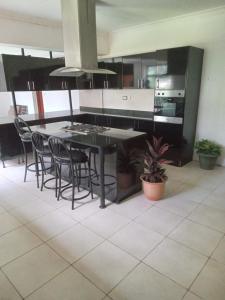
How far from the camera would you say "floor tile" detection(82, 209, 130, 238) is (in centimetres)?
223

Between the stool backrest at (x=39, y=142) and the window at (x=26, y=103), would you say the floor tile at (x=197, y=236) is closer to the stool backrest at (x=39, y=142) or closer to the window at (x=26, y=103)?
the stool backrest at (x=39, y=142)

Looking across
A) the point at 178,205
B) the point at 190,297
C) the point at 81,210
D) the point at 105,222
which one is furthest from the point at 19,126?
the point at 190,297

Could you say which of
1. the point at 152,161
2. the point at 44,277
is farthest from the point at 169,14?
the point at 44,277

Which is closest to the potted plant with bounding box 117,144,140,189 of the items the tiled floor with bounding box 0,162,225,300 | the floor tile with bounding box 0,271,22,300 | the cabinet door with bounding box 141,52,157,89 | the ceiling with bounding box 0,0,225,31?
the tiled floor with bounding box 0,162,225,300

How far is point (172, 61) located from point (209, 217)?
8.49 ft

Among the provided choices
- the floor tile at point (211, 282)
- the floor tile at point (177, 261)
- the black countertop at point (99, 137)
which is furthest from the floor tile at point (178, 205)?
the black countertop at point (99, 137)

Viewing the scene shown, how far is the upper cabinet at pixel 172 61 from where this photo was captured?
11.4 feet

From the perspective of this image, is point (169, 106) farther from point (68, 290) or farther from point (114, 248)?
point (68, 290)

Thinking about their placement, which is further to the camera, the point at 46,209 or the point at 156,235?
the point at 46,209

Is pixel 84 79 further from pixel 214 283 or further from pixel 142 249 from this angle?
pixel 214 283

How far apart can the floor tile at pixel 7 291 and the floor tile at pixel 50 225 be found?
19.9 inches

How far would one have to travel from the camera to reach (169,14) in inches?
148

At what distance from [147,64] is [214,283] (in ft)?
12.1

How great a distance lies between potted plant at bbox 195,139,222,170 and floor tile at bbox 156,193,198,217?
1.20 metres
